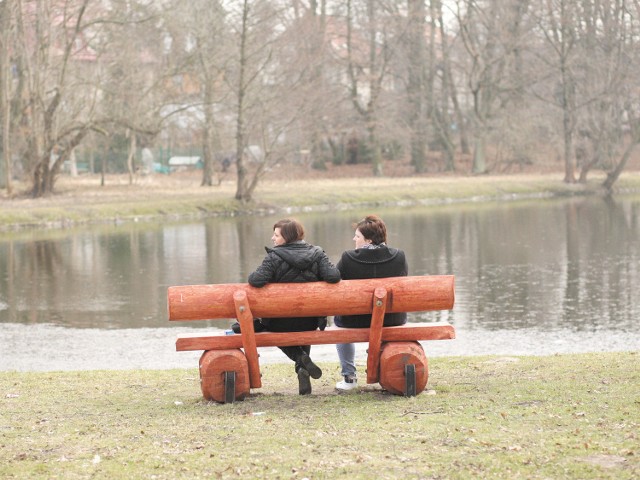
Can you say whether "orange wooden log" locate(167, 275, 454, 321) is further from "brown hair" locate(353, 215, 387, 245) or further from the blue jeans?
the blue jeans

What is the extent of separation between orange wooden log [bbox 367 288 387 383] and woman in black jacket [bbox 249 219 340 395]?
1.20 feet

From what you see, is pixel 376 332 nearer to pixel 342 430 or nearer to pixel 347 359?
pixel 347 359

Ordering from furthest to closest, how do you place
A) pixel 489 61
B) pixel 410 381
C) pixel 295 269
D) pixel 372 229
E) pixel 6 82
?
pixel 489 61, pixel 6 82, pixel 372 229, pixel 295 269, pixel 410 381

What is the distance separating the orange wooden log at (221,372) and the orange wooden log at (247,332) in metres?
0.07

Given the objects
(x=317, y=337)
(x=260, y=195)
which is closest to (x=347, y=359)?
(x=317, y=337)

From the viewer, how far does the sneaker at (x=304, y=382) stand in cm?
899

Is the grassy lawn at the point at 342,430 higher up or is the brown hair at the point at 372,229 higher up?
the brown hair at the point at 372,229

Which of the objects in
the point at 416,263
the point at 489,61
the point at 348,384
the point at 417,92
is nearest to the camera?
the point at 348,384

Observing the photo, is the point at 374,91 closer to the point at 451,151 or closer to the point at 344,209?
the point at 451,151

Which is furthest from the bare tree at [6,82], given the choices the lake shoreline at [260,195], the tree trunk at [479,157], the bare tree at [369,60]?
the tree trunk at [479,157]

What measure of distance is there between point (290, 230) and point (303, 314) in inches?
28.5

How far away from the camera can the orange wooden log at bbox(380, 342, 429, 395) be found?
28.7ft

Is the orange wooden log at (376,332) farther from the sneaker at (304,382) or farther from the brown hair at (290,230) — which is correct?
the brown hair at (290,230)

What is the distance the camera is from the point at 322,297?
8.80 meters
